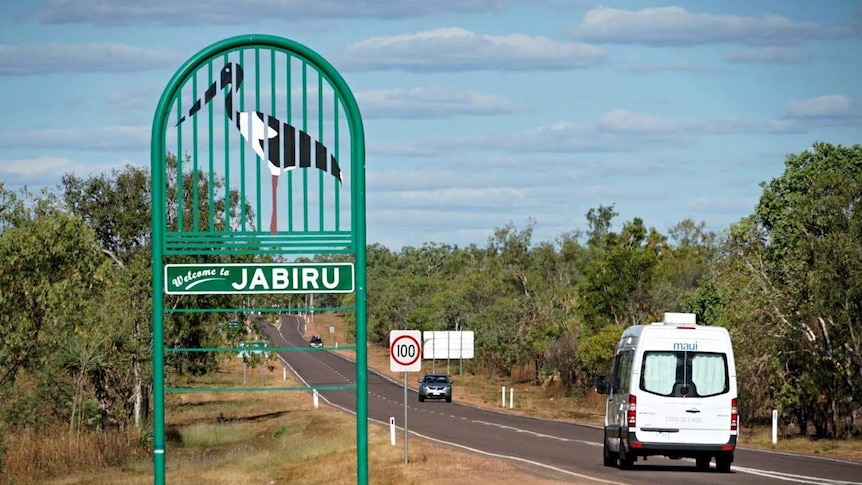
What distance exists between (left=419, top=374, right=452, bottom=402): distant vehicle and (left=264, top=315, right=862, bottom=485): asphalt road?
754mm

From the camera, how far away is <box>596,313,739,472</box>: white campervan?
22.8 m

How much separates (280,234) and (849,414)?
32.3 m

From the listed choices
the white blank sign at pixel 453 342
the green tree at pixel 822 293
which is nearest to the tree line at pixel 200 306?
the green tree at pixel 822 293

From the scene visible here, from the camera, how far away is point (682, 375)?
75.2 feet

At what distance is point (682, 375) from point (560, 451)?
10942mm

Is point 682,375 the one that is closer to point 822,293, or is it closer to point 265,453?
point 822,293

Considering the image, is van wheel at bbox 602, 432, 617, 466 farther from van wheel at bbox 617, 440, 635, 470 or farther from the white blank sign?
the white blank sign

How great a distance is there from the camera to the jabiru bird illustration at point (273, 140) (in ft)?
43.2

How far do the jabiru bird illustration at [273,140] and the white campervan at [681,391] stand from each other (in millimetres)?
11173

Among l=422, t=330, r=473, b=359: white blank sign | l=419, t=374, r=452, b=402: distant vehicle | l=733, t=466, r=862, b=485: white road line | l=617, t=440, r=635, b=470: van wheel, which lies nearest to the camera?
l=733, t=466, r=862, b=485: white road line

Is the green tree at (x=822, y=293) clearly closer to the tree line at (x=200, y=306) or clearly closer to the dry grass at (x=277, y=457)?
the tree line at (x=200, y=306)

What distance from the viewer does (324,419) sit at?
2058 inches

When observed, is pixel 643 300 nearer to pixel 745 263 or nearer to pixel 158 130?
pixel 745 263

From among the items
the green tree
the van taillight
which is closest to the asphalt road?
the van taillight
